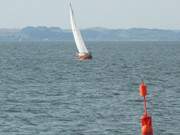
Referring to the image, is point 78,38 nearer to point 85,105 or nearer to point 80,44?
point 80,44

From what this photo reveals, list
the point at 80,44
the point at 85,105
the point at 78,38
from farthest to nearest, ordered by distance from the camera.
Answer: the point at 78,38 < the point at 80,44 < the point at 85,105

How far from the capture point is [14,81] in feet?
321

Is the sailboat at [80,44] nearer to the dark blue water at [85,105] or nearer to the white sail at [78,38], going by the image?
the white sail at [78,38]

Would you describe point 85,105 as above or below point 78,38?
below

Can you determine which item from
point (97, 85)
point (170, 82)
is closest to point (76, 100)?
point (97, 85)

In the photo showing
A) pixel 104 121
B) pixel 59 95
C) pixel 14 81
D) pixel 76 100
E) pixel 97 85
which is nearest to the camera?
pixel 104 121

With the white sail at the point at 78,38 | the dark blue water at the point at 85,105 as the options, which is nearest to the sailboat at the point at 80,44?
the white sail at the point at 78,38

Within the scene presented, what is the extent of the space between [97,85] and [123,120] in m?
32.0

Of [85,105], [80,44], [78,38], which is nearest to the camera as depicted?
[85,105]

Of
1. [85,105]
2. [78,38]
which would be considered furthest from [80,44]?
[85,105]

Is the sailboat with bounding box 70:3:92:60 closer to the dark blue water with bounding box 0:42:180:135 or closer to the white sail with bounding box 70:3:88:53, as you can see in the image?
the white sail with bounding box 70:3:88:53

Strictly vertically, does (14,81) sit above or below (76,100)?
above

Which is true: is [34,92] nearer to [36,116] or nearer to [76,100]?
[76,100]

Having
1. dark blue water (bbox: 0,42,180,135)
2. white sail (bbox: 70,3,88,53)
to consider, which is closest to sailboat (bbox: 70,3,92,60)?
white sail (bbox: 70,3,88,53)
